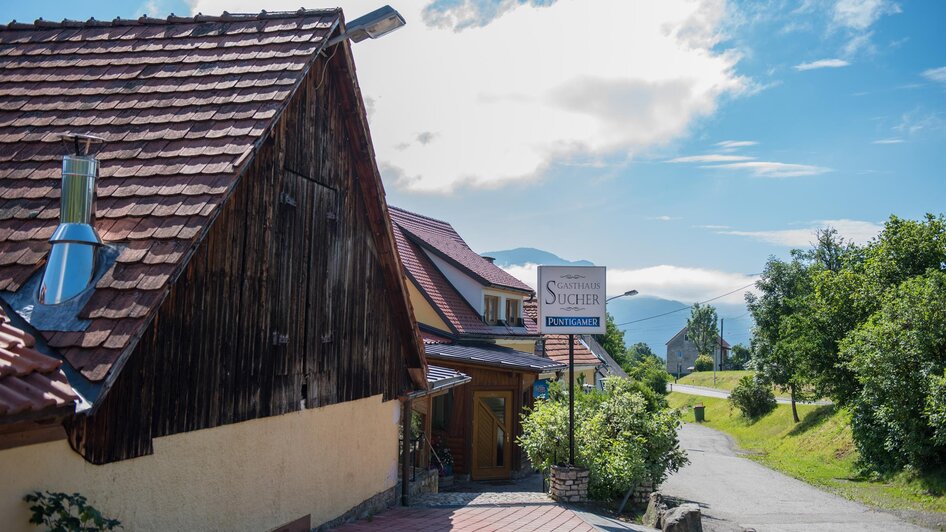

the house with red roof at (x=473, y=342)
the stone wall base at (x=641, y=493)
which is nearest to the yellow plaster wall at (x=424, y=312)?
the house with red roof at (x=473, y=342)

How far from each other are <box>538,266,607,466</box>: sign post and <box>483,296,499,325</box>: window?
11630 mm

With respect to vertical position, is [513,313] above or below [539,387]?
above

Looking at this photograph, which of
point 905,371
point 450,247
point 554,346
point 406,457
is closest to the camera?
point 406,457

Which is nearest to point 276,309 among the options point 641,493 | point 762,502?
point 641,493

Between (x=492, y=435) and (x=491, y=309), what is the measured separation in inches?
282

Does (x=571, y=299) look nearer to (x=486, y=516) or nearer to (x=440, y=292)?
(x=486, y=516)

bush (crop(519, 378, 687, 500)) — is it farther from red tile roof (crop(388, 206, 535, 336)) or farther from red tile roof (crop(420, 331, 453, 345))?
red tile roof (crop(388, 206, 535, 336))

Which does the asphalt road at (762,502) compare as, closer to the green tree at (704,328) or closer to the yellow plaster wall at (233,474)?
the yellow plaster wall at (233,474)

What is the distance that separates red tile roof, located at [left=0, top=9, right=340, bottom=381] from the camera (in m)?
5.66

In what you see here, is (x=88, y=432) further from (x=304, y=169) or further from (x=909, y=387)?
(x=909, y=387)

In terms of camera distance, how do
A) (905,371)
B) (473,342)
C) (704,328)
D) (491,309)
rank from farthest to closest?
1. (704,328)
2. (491,309)
3. (473,342)
4. (905,371)

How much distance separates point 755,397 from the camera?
1668 inches

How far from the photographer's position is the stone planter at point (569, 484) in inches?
527

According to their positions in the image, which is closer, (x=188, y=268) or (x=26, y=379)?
(x=26, y=379)
